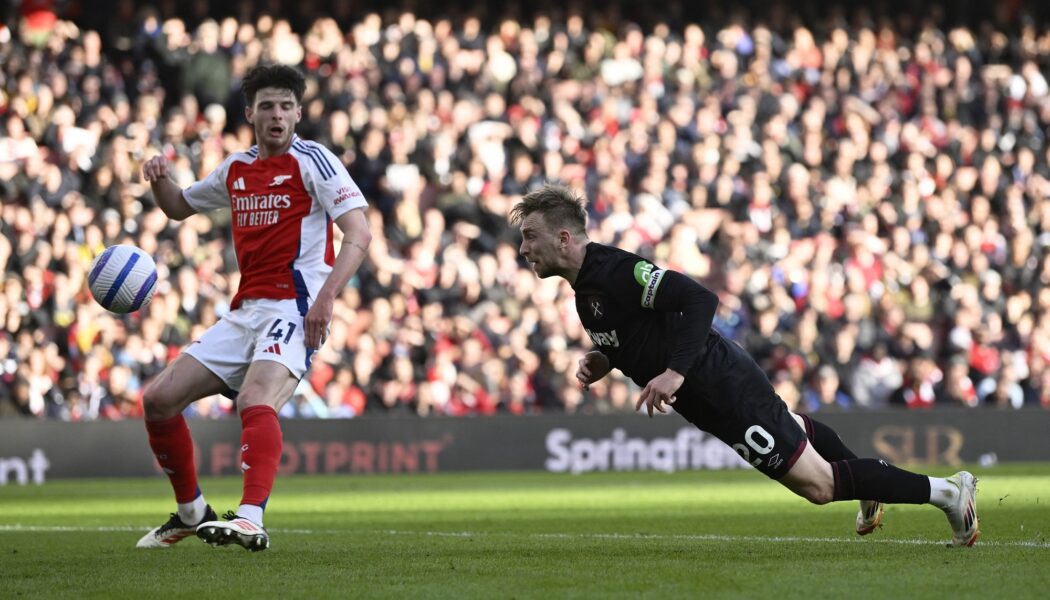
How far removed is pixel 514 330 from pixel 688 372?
42.1ft

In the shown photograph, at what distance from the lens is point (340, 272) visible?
7.85 m

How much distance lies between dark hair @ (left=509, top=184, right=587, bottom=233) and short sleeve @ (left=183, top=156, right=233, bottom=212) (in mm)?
1895

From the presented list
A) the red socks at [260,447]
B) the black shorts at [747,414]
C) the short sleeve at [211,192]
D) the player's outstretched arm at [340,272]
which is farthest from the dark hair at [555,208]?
the short sleeve at [211,192]

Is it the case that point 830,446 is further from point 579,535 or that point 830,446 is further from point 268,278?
point 268,278

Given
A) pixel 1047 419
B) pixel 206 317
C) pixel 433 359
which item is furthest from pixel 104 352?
pixel 1047 419

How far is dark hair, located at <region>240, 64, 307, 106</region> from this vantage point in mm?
8133

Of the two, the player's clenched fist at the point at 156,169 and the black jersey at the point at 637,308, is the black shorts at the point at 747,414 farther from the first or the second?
the player's clenched fist at the point at 156,169

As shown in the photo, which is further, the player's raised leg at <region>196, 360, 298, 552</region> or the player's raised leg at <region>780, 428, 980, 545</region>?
the player's raised leg at <region>196, 360, 298, 552</region>

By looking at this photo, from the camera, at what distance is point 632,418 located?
762 inches

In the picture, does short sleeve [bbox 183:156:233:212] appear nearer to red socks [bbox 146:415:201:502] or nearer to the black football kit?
red socks [bbox 146:415:201:502]

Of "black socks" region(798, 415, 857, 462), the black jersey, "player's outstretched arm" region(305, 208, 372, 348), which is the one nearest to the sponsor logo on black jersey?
the black jersey

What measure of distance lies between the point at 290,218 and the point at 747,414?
2.66 meters

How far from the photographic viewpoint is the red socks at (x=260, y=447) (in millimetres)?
7719

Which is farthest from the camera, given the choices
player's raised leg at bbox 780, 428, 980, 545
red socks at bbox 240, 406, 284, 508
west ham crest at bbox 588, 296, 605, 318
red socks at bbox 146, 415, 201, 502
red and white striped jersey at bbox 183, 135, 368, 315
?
red socks at bbox 146, 415, 201, 502
